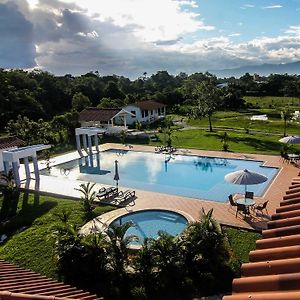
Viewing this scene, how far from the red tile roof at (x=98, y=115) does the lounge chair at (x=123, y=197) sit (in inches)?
873

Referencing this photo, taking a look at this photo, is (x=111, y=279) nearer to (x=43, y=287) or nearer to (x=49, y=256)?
(x=49, y=256)

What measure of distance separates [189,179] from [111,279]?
13.8 m

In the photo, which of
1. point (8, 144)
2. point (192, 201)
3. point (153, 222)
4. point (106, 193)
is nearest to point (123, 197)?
point (106, 193)

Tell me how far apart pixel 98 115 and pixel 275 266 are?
133 feet

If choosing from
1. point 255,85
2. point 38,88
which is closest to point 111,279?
point 38,88

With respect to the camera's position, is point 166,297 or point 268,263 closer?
point 268,263

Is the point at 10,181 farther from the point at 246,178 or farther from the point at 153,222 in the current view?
the point at 246,178

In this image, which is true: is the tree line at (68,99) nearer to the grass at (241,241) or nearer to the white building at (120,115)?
the white building at (120,115)

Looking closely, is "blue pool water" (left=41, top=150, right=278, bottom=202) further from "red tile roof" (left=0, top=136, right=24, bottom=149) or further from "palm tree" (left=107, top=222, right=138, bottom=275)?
"palm tree" (left=107, top=222, right=138, bottom=275)

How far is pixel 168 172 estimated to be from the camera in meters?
26.7

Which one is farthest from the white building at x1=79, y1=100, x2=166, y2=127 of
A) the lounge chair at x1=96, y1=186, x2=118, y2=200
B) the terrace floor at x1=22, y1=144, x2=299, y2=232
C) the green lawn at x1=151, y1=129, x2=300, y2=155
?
the lounge chair at x1=96, y1=186, x2=118, y2=200

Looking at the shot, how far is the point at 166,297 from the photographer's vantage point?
1116cm

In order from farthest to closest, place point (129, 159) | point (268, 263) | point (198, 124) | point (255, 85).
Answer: point (255, 85) < point (198, 124) < point (129, 159) < point (268, 263)

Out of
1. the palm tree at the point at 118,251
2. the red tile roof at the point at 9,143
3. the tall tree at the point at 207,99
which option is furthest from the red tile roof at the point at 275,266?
the tall tree at the point at 207,99
